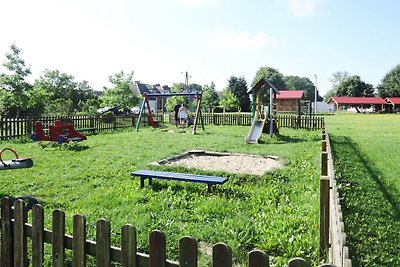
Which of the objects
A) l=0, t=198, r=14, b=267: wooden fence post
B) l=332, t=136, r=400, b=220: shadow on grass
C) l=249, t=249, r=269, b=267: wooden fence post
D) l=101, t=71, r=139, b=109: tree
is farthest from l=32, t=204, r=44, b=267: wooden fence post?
l=101, t=71, r=139, b=109: tree

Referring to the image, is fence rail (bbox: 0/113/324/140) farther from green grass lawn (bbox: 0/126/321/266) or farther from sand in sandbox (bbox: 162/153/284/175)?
sand in sandbox (bbox: 162/153/284/175)

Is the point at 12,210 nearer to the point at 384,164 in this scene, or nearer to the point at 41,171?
the point at 41,171

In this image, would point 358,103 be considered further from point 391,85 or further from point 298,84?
point 298,84

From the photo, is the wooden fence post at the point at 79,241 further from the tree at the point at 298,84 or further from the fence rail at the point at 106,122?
the tree at the point at 298,84

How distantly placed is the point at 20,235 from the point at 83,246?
0.77 m

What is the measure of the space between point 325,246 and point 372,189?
3447mm

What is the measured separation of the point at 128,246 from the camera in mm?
2396

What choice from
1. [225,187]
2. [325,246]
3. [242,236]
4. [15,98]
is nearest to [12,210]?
[242,236]

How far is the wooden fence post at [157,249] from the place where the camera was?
223cm

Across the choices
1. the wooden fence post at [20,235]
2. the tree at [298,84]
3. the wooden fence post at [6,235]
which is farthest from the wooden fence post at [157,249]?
the tree at [298,84]

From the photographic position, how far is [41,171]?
334 inches

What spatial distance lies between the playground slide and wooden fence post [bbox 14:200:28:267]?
41.1ft

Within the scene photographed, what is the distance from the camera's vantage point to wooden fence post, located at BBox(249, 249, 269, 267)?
6.16 ft

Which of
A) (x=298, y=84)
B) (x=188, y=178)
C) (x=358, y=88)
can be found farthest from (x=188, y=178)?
(x=298, y=84)
